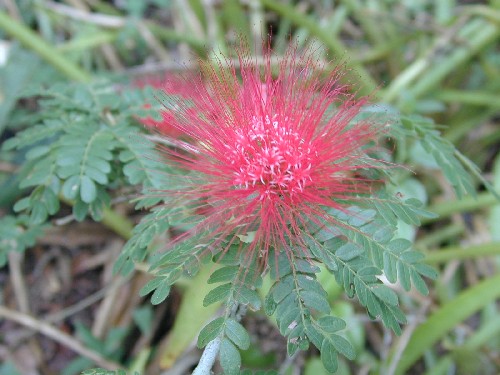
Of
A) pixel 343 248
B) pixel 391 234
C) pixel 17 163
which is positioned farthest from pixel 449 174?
pixel 17 163

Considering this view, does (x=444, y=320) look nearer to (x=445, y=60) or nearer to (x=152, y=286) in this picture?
(x=152, y=286)

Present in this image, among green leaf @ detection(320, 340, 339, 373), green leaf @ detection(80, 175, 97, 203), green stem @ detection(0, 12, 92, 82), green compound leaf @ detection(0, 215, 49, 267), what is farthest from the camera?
green stem @ detection(0, 12, 92, 82)

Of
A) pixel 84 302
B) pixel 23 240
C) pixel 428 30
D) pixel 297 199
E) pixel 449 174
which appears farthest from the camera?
pixel 428 30

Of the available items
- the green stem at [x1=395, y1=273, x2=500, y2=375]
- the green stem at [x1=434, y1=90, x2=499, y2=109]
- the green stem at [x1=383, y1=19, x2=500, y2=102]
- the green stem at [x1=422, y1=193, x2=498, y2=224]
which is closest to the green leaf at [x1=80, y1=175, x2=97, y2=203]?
the green stem at [x1=395, y1=273, x2=500, y2=375]

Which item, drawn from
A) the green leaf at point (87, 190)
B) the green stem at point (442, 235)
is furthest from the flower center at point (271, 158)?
the green stem at point (442, 235)

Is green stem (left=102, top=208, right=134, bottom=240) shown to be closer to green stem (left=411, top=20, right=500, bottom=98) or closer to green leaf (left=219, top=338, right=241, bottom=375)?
green leaf (left=219, top=338, right=241, bottom=375)

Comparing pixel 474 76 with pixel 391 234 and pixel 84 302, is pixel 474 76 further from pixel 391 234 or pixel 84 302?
pixel 84 302

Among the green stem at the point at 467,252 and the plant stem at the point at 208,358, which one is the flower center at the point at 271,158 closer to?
the plant stem at the point at 208,358
